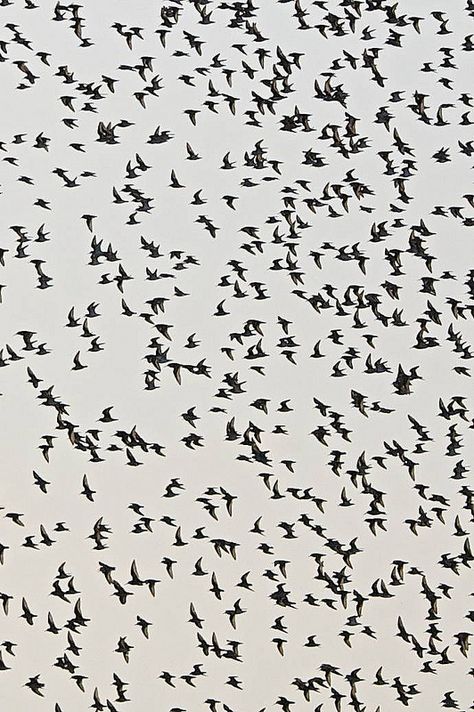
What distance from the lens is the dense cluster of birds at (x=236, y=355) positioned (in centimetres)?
646

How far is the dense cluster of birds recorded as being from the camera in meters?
6.46

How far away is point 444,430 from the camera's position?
21.8 ft

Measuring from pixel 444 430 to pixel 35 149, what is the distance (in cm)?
259

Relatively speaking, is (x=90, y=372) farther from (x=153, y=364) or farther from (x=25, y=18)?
(x=25, y=18)

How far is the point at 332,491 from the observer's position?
21.6ft

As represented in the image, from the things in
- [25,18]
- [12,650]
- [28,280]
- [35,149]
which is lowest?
[12,650]

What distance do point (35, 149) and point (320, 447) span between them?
2142mm

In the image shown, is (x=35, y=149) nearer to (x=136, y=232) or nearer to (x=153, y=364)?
(x=136, y=232)

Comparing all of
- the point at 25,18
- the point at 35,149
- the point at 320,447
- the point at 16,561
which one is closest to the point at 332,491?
the point at 320,447

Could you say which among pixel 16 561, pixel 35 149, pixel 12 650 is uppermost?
pixel 35 149

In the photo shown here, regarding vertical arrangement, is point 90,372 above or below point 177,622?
above

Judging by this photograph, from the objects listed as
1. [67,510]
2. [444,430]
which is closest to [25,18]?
[67,510]

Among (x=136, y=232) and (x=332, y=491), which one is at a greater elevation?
(x=136, y=232)

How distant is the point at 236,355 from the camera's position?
662cm
